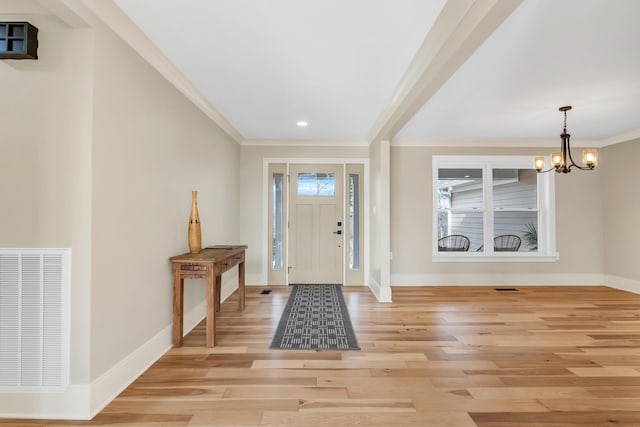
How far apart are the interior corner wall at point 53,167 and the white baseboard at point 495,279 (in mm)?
4334

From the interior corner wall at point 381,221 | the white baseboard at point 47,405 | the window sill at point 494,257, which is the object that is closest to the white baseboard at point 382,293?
the interior corner wall at point 381,221

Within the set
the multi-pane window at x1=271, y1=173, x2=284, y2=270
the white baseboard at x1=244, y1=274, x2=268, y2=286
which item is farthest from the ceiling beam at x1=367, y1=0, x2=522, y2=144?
the white baseboard at x1=244, y1=274, x2=268, y2=286

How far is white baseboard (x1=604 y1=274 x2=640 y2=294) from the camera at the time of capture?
489 cm

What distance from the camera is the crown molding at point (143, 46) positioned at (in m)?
1.91

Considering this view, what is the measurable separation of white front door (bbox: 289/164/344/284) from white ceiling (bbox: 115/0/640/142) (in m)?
1.18

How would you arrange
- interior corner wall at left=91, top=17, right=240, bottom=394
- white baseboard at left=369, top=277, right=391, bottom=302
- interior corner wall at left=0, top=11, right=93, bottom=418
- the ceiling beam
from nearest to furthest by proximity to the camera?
the ceiling beam, interior corner wall at left=0, top=11, right=93, bottom=418, interior corner wall at left=91, top=17, right=240, bottom=394, white baseboard at left=369, top=277, right=391, bottom=302

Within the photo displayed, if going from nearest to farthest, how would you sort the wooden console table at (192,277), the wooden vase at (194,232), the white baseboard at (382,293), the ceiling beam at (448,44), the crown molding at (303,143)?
the ceiling beam at (448,44) < the wooden console table at (192,277) < the wooden vase at (194,232) < the white baseboard at (382,293) < the crown molding at (303,143)

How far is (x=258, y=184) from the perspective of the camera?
537 cm

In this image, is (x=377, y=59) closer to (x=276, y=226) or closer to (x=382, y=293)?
(x=382, y=293)

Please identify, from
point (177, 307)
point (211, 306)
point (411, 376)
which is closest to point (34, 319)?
point (177, 307)

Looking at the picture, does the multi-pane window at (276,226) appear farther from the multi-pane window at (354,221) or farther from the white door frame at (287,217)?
the multi-pane window at (354,221)

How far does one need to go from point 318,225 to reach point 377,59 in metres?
3.17

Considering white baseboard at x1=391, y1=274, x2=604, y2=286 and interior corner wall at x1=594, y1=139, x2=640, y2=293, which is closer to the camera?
interior corner wall at x1=594, y1=139, x2=640, y2=293

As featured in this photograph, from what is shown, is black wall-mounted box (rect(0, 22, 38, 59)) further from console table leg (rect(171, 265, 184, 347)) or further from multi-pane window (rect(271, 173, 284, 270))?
multi-pane window (rect(271, 173, 284, 270))
